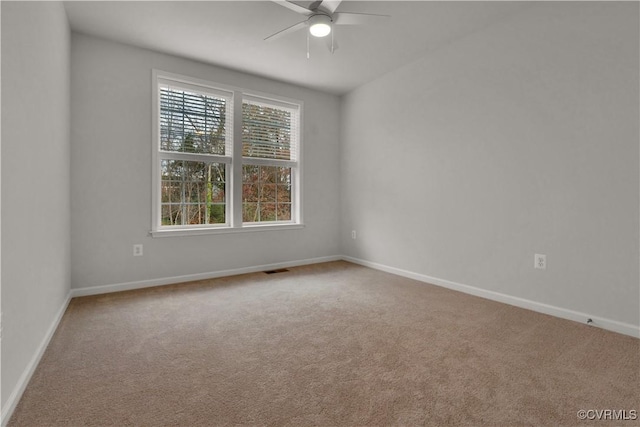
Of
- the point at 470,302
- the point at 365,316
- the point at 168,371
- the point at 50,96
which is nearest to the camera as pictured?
the point at 168,371

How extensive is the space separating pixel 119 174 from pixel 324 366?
2869mm

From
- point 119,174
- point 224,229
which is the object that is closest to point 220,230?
point 224,229

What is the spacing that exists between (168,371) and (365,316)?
147cm

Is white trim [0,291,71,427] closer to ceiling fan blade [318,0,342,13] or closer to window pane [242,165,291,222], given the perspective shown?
window pane [242,165,291,222]

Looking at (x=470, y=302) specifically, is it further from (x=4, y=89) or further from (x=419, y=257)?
(x=4, y=89)

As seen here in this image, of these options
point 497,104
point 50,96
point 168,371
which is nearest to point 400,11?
point 497,104

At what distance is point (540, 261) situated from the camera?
8.74 ft

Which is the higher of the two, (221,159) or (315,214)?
(221,159)

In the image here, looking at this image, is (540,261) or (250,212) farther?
(250,212)

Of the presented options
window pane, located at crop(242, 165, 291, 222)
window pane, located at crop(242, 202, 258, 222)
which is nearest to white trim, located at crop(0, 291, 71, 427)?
window pane, located at crop(242, 202, 258, 222)

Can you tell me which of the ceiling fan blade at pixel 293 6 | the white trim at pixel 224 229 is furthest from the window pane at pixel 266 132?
the ceiling fan blade at pixel 293 6

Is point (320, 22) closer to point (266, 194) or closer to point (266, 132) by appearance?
point (266, 132)

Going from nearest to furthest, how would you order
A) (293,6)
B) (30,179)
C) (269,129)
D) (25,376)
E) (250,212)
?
(25,376) < (30,179) < (293,6) < (250,212) < (269,129)

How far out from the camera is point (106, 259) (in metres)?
3.20
